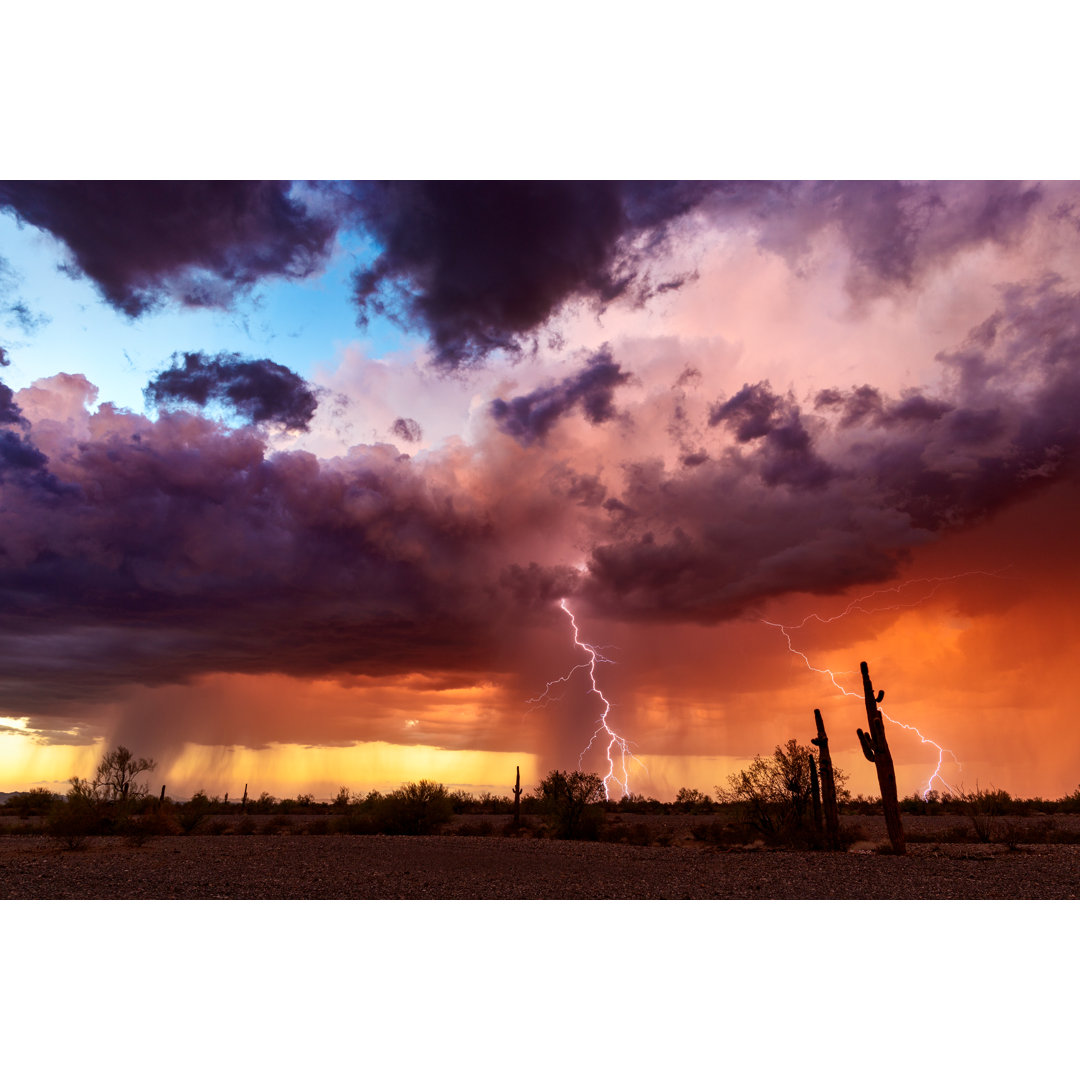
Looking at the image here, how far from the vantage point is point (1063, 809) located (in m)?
34.9

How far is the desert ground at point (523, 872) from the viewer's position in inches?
415

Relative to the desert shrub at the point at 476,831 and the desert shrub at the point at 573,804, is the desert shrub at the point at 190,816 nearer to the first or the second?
the desert shrub at the point at 476,831

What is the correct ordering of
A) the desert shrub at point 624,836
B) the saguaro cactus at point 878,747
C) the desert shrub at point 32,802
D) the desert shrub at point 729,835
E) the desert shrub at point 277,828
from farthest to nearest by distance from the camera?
the desert shrub at point 32,802, the desert shrub at point 277,828, the desert shrub at point 624,836, the desert shrub at point 729,835, the saguaro cactus at point 878,747

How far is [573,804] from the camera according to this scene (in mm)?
23328

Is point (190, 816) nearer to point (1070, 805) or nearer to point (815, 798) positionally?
point (815, 798)

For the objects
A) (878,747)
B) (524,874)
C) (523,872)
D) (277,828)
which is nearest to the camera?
Answer: (524,874)

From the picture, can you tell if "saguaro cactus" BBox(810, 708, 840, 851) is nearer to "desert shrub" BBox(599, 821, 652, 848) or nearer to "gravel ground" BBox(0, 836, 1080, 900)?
"gravel ground" BBox(0, 836, 1080, 900)

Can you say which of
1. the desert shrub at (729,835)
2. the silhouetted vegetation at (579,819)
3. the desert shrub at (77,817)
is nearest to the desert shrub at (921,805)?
the silhouetted vegetation at (579,819)

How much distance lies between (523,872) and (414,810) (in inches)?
499

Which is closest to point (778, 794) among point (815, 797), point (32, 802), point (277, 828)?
point (815, 797)

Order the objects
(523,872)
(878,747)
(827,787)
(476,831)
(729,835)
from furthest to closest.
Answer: (476,831), (729,835), (827,787), (878,747), (523,872)

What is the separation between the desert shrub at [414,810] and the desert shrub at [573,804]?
12.6 feet

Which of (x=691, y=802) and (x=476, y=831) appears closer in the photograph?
(x=476, y=831)
